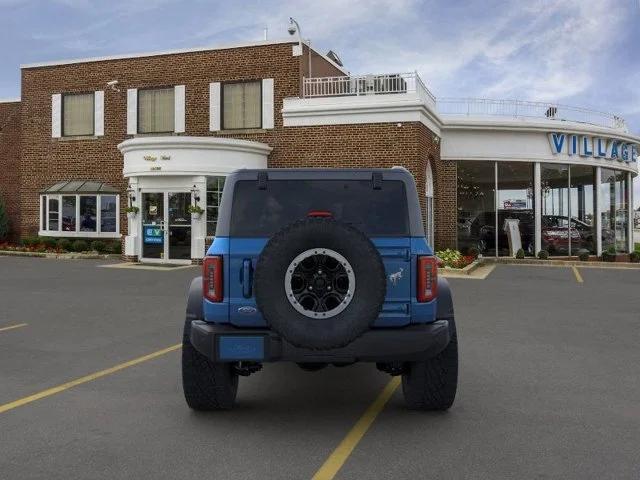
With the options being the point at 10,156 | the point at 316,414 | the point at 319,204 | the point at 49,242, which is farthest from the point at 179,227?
the point at 319,204

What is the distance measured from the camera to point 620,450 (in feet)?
14.4

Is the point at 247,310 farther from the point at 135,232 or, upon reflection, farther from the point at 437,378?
the point at 135,232

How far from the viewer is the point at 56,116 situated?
25.8 metres

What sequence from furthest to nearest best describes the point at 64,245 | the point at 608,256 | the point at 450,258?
1. the point at 64,245
2. the point at 608,256
3. the point at 450,258

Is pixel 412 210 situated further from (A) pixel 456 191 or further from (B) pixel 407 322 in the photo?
(A) pixel 456 191

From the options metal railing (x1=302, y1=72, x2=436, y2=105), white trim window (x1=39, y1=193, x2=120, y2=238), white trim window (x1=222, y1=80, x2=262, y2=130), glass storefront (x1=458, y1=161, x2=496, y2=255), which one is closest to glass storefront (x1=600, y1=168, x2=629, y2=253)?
glass storefront (x1=458, y1=161, x2=496, y2=255)

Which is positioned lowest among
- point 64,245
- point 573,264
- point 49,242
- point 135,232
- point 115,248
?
point 573,264

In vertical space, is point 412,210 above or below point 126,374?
above

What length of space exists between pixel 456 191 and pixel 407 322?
65.4 feet

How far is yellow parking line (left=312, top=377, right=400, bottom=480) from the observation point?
3969mm

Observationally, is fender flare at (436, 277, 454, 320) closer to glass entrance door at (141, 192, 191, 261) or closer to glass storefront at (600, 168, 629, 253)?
glass entrance door at (141, 192, 191, 261)

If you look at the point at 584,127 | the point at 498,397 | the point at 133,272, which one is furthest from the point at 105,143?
the point at 498,397

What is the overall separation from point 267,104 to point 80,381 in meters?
17.6

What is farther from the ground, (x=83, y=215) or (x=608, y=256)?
(x=83, y=215)
